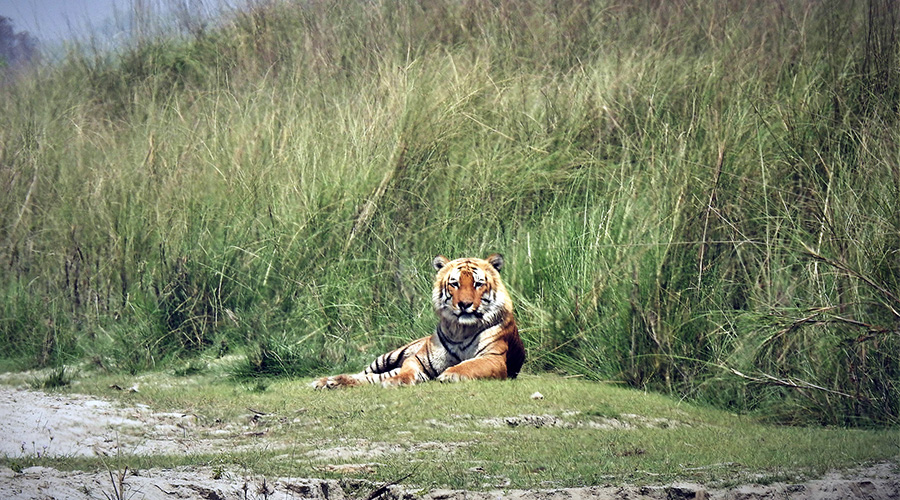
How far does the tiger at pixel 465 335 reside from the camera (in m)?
7.84

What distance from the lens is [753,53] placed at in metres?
11.3

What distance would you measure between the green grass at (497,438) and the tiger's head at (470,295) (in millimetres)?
582

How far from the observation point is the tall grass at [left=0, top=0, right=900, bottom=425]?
7715 mm

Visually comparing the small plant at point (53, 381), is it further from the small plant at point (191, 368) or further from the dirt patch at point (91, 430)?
the small plant at point (191, 368)

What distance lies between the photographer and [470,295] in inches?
311

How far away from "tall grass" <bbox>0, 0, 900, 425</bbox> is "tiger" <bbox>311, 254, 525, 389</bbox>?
2.61 ft

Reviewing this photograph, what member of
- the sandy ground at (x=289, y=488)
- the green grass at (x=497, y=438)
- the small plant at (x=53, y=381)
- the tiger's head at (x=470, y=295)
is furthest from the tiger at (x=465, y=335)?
the sandy ground at (x=289, y=488)

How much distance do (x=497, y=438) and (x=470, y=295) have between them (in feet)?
6.49

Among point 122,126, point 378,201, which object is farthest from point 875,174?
point 122,126

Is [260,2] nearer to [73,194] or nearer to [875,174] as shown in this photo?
[73,194]

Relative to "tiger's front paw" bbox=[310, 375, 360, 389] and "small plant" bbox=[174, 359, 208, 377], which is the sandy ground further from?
"small plant" bbox=[174, 359, 208, 377]

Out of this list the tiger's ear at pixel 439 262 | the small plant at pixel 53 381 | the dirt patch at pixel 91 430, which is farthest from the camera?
the small plant at pixel 53 381

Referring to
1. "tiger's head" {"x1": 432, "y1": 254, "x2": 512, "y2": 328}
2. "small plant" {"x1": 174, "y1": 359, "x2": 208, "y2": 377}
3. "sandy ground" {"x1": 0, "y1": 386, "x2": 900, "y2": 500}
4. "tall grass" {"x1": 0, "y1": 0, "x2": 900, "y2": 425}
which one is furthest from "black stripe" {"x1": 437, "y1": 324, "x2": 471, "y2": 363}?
"sandy ground" {"x1": 0, "y1": 386, "x2": 900, "y2": 500}

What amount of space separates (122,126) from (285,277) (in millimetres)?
4580
